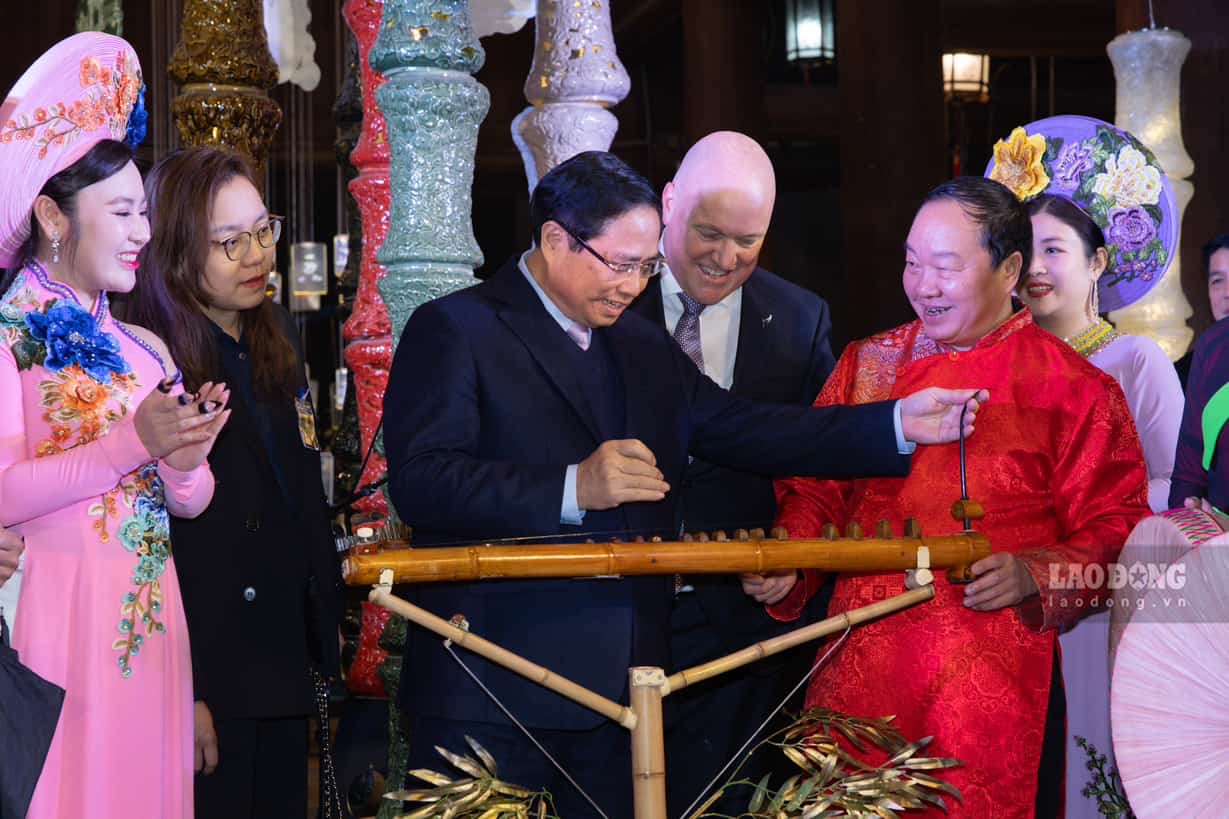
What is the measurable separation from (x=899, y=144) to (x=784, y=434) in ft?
16.8

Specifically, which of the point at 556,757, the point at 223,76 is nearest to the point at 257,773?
the point at 556,757

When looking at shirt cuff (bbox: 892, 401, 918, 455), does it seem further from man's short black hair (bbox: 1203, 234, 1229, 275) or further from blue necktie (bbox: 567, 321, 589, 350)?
man's short black hair (bbox: 1203, 234, 1229, 275)

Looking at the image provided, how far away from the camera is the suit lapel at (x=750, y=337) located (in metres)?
3.38

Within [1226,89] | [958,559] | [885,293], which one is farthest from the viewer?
[885,293]

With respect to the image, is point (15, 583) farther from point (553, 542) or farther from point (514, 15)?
point (514, 15)

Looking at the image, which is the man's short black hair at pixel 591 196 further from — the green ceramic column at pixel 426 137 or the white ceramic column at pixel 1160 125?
the white ceramic column at pixel 1160 125

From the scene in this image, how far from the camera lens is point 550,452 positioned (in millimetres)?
2641

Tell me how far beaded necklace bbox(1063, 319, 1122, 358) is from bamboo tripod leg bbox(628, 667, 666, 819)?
1.99 metres

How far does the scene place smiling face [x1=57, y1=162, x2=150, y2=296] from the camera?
2.63 m

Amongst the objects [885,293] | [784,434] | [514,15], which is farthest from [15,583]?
[885,293]

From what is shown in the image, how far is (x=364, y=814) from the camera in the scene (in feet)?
13.5

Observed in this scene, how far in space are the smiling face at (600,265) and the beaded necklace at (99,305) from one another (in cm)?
61

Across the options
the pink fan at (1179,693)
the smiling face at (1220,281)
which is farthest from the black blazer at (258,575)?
the smiling face at (1220,281)

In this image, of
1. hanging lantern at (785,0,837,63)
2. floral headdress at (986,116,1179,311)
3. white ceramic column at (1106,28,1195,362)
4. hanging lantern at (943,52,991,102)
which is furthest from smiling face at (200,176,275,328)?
hanging lantern at (943,52,991,102)
